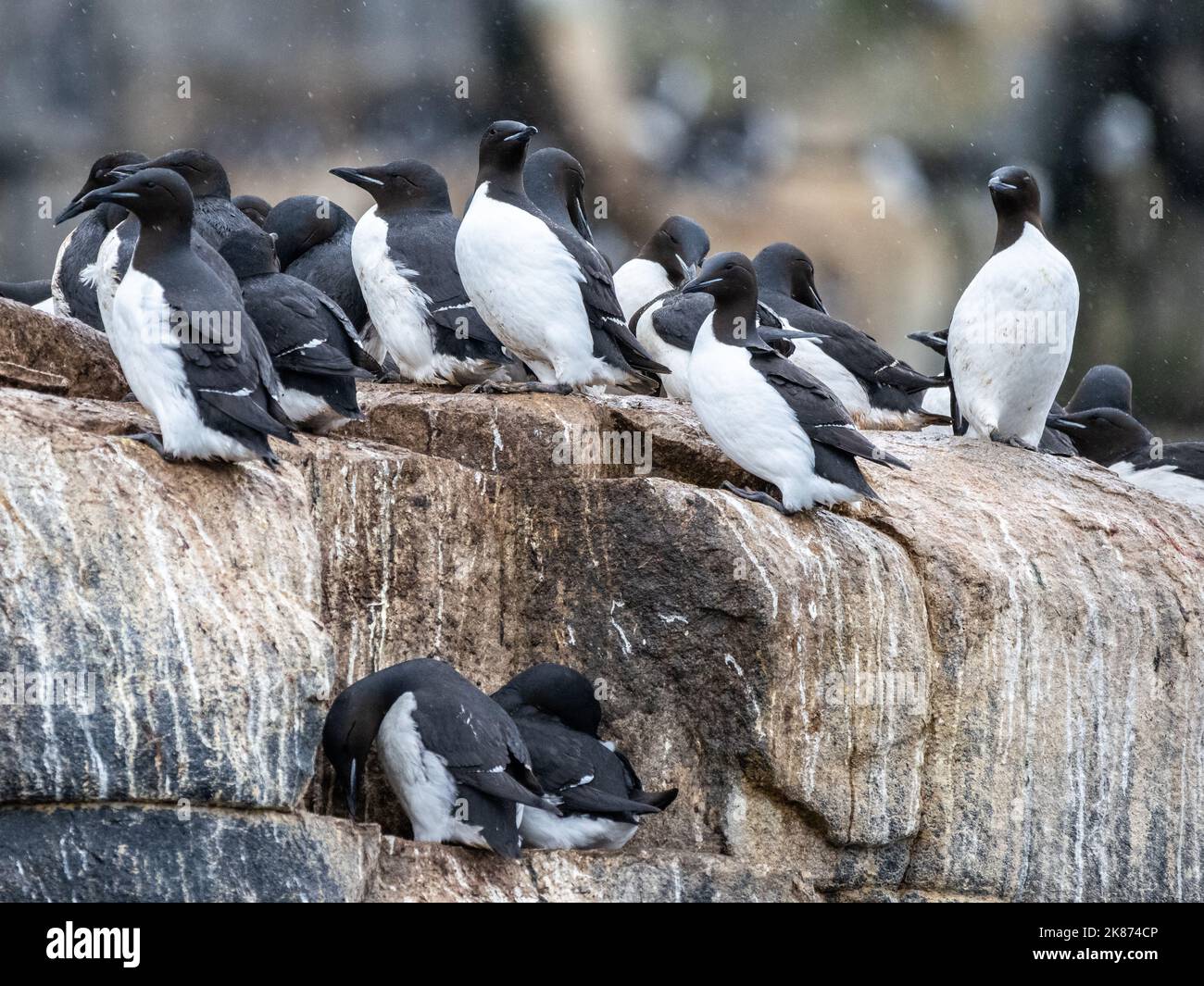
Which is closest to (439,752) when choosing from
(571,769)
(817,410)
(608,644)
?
(571,769)

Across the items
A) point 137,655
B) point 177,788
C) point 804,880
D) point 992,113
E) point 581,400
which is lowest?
point 804,880

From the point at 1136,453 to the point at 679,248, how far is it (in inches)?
110

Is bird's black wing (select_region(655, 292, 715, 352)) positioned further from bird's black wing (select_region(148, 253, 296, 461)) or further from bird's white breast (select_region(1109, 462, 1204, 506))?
bird's black wing (select_region(148, 253, 296, 461))

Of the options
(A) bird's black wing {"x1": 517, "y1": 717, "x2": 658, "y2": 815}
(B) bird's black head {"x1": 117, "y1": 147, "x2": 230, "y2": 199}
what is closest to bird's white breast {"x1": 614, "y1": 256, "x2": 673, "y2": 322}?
(B) bird's black head {"x1": 117, "y1": 147, "x2": 230, "y2": 199}

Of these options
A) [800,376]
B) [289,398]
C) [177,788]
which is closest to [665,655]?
[800,376]

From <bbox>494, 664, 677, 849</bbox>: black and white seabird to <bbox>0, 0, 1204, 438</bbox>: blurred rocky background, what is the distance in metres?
11.2

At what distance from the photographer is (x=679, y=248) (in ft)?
33.4

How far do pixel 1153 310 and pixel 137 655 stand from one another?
45.6 ft

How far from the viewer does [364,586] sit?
262 inches

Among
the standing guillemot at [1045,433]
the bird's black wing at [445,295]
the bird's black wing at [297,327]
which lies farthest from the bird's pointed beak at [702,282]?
the standing guillemot at [1045,433]

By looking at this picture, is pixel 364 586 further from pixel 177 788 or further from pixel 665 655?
pixel 177 788

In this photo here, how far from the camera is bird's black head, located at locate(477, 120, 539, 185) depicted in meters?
8.06

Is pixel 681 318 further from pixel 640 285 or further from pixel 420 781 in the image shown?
pixel 420 781

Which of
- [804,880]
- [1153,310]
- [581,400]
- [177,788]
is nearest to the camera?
[177,788]
